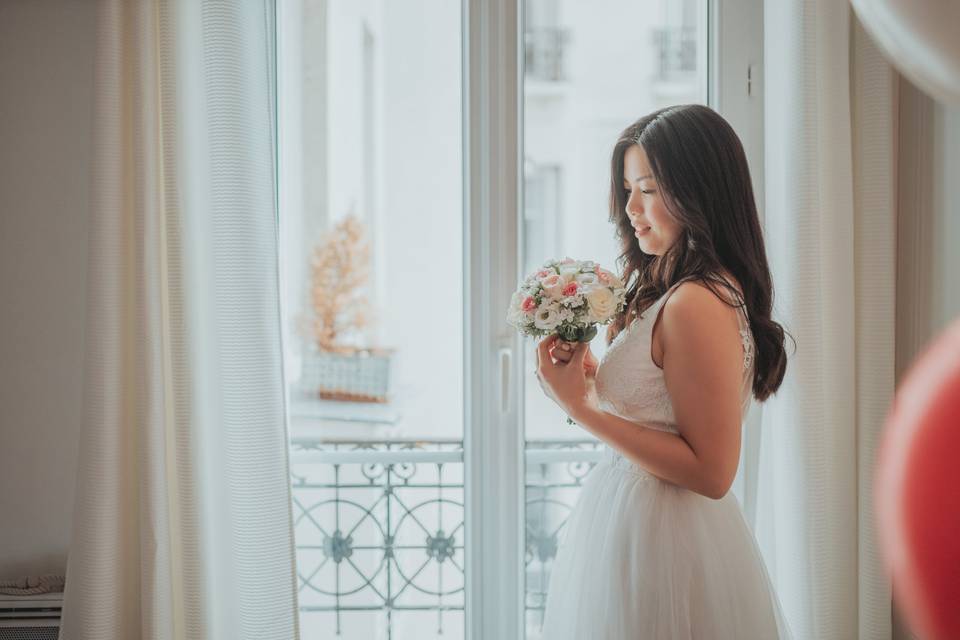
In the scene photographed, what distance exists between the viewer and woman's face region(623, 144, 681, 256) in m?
1.40

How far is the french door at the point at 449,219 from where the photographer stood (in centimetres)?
187

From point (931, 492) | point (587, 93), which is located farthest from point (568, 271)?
point (931, 492)

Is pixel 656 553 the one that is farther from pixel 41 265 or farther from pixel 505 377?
pixel 41 265

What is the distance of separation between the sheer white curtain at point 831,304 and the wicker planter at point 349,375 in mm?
986

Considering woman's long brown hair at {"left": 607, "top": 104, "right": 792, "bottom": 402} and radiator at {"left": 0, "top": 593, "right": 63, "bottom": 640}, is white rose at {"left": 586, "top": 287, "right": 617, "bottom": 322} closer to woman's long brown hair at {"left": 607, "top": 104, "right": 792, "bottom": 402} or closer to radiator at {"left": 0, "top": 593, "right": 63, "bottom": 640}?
woman's long brown hair at {"left": 607, "top": 104, "right": 792, "bottom": 402}

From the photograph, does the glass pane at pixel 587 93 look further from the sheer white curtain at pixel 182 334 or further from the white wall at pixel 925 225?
the sheer white curtain at pixel 182 334

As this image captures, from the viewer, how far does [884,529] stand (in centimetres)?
43

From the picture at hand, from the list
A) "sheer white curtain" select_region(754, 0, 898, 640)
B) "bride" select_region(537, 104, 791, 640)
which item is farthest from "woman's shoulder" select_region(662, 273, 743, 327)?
"sheer white curtain" select_region(754, 0, 898, 640)

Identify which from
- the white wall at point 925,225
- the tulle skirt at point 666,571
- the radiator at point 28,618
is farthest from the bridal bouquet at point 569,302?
the radiator at point 28,618

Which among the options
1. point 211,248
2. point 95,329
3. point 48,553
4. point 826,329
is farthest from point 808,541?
point 48,553

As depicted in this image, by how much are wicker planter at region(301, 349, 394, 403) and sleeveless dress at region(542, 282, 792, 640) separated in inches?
28.2

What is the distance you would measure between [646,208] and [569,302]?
0.27m

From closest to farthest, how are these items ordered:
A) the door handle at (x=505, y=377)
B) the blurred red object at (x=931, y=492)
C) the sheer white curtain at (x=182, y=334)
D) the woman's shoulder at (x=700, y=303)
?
1. the blurred red object at (x=931, y=492)
2. the woman's shoulder at (x=700, y=303)
3. the sheer white curtain at (x=182, y=334)
4. the door handle at (x=505, y=377)

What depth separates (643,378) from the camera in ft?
4.34
